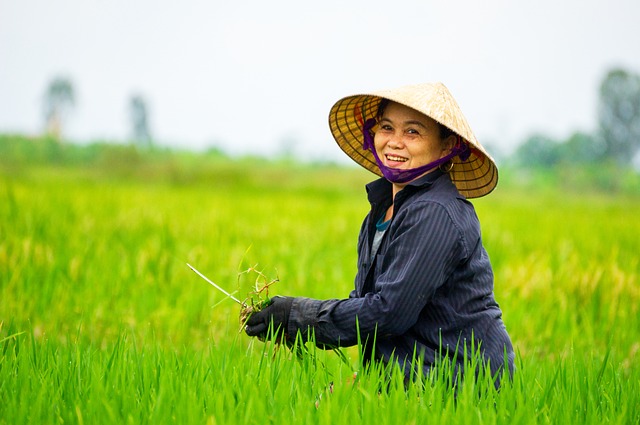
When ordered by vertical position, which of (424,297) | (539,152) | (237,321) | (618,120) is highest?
(618,120)

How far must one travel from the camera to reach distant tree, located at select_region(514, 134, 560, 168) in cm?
4338

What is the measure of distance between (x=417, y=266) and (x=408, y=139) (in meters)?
0.43

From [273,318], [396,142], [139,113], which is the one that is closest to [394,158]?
[396,142]

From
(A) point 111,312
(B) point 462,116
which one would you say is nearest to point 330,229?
(A) point 111,312

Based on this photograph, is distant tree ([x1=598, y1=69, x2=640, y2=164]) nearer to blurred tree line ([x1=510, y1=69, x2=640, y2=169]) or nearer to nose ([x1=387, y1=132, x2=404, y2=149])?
blurred tree line ([x1=510, y1=69, x2=640, y2=169])

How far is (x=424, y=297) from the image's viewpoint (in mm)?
1928

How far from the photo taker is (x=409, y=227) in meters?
1.98

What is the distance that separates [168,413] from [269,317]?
474mm

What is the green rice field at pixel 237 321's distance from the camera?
70.8 inches

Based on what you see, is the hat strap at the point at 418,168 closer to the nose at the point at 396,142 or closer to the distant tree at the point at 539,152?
the nose at the point at 396,142

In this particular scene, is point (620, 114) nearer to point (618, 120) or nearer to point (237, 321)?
point (618, 120)

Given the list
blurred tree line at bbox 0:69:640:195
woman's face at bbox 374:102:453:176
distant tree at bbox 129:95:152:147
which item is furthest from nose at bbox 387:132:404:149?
distant tree at bbox 129:95:152:147

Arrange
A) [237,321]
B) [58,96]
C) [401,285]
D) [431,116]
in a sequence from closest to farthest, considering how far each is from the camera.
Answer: [401,285] < [431,116] < [237,321] < [58,96]

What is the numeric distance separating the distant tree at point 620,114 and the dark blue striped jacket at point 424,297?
119 ft
